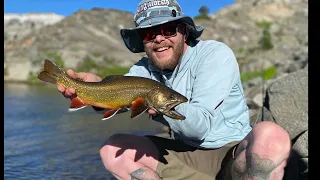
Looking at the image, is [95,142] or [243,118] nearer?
[243,118]

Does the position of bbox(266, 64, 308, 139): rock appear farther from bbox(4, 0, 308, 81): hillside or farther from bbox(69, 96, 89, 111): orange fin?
bbox(4, 0, 308, 81): hillside

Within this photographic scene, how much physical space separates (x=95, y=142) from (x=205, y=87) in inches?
192

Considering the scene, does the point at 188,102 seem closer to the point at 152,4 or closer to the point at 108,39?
the point at 152,4

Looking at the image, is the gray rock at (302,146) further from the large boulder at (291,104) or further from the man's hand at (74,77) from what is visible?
the man's hand at (74,77)

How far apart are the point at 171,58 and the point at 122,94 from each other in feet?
1.69

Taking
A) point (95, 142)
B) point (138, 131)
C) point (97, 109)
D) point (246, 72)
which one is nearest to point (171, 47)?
point (97, 109)

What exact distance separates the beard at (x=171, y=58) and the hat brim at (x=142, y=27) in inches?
5.6

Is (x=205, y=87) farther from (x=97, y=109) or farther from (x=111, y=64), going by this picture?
(x=111, y=64)

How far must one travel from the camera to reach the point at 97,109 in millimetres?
3730

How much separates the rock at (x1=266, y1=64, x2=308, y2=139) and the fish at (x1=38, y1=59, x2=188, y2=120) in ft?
8.63

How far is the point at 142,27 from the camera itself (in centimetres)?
361

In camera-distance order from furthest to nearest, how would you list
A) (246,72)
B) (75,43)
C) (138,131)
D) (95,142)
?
(75,43), (246,72), (138,131), (95,142)

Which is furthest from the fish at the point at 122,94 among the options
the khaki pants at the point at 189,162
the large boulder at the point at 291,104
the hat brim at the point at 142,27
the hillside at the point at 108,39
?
the hillside at the point at 108,39

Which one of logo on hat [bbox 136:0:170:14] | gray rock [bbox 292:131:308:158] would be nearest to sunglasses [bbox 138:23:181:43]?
logo on hat [bbox 136:0:170:14]
